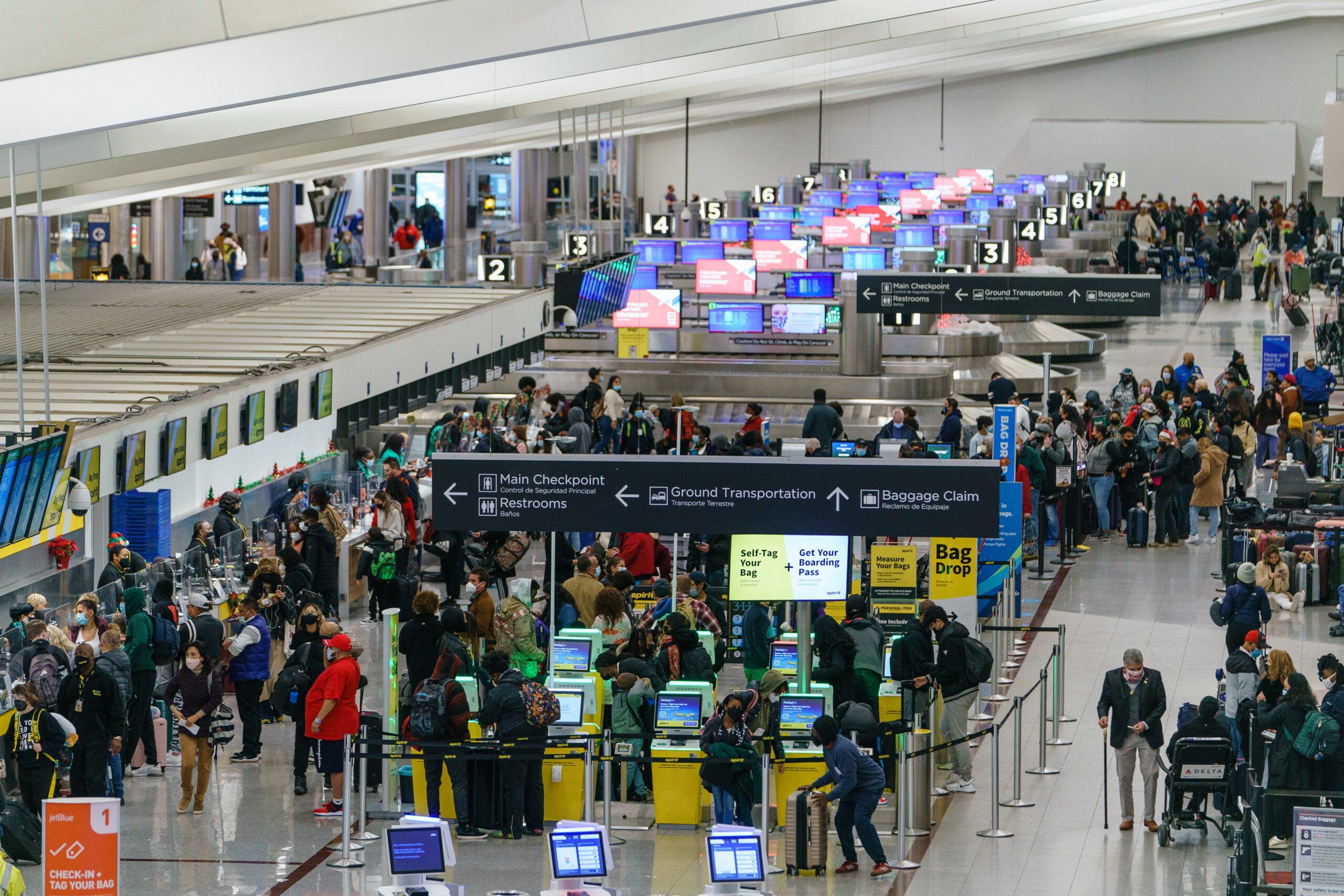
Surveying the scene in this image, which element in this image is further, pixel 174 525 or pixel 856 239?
pixel 856 239

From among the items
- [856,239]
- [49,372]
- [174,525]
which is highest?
[856,239]

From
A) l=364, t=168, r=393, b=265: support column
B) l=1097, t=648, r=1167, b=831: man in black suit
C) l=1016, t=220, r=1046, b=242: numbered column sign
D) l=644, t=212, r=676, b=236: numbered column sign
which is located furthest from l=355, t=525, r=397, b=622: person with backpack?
l=1016, t=220, r=1046, b=242: numbered column sign

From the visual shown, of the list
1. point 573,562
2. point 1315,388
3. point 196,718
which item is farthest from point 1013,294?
point 196,718

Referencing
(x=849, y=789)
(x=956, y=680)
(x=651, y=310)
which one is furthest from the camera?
(x=651, y=310)

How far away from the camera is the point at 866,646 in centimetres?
1228

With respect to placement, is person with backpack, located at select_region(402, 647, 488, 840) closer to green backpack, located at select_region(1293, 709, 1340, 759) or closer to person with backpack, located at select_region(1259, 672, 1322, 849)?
person with backpack, located at select_region(1259, 672, 1322, 849)

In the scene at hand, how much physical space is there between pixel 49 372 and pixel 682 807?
7984 millimetres

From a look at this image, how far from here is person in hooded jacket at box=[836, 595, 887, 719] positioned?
1226cm

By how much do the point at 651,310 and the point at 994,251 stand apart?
7409 millimetres

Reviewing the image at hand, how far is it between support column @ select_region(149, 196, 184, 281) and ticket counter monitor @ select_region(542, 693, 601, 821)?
23846 millimetres

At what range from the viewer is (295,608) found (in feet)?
45.2

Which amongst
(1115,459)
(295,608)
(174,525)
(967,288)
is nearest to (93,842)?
(295,608)

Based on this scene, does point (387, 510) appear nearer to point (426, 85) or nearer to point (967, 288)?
point (426, 85)

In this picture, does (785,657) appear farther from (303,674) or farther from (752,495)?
(303,674)
